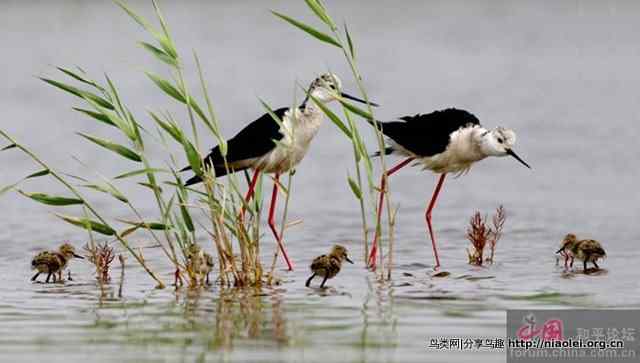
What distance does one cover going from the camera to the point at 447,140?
1217cm

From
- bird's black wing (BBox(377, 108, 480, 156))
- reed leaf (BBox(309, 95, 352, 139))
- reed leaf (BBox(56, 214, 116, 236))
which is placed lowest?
reed leaf (BBox(56, 214, 116, 236))

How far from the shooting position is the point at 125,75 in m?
26.3

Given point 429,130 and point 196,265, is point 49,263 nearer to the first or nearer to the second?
point 196,265

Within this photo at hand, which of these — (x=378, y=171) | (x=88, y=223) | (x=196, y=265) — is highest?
(x=378, y=171)

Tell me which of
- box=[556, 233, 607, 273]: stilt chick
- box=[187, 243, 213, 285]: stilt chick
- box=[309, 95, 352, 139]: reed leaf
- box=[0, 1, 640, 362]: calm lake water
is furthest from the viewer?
box=[556, 233, 607, 273]: stilt chick

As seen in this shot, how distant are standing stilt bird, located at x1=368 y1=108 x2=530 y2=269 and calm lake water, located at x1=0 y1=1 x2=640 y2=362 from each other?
0.79m

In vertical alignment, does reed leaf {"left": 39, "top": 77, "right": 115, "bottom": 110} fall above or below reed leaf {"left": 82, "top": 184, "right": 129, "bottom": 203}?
above

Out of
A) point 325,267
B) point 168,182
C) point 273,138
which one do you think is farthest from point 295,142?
point 168,182

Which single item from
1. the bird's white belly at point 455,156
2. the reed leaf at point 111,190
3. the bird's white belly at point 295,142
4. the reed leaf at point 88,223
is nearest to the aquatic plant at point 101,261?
the reed leaf at point 88,223

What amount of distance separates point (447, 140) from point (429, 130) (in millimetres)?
216

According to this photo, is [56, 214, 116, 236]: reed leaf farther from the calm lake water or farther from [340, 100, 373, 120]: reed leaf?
[340, 100, 373, 120]: reed leaf

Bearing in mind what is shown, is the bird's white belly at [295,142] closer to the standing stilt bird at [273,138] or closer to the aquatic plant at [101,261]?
the standing stilt bird at [273,138]

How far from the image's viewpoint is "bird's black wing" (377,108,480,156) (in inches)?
481

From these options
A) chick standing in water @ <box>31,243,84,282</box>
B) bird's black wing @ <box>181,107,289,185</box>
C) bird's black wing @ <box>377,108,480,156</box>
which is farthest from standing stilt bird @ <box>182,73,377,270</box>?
chick standing in water @ <box>31,243,84,282</box>
